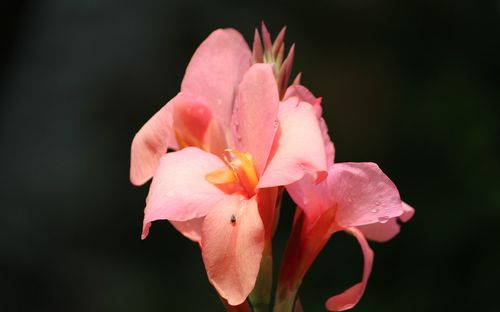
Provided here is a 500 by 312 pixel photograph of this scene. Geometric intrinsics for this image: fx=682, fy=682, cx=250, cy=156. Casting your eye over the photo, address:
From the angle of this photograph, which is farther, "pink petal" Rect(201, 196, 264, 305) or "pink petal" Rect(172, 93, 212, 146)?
"pink petal" Rect(172, 93, 212, 146)

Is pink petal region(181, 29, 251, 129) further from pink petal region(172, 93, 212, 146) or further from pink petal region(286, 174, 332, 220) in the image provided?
pink petal region(286, 174, 332, 220)

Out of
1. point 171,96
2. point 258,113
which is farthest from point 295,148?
point 171,96

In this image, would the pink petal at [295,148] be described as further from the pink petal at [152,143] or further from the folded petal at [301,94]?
the pink petal at [152,143]

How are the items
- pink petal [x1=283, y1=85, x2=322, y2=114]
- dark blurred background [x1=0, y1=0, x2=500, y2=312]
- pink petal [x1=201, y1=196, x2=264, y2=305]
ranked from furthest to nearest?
dark blurred background [x1=0, y1=0, x2=500, y2=312] < pink petal [x1=283, y1=85, x2=322, y2=114] < pink petal [x1=201, y1=196, x2=264, y2=305]

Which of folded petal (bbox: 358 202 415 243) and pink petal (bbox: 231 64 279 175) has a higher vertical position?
pink petal (bbox: 231 64 279 175)

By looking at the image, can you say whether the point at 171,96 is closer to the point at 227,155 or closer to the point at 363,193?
the point at 227,155

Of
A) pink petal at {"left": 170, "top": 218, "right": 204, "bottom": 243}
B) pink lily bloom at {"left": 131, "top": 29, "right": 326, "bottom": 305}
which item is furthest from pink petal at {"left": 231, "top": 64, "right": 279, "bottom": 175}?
pink petal at {"left": 170, "top": 218, "right": 204, "bottom": 243}

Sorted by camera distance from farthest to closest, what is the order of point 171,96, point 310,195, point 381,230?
point 171,96 → point 381,230 → point 310,195
